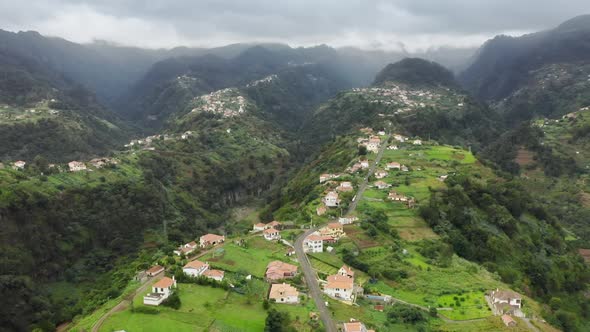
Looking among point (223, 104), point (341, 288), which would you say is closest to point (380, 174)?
point (341, 288)

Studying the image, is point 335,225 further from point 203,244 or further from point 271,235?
point 203,244

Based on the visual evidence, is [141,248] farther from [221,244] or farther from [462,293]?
[462,293]

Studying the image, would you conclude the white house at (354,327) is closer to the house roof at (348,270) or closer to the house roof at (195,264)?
the house roof at (348,270)

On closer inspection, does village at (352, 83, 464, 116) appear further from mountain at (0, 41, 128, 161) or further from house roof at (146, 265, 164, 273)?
house roof at (146, 265, 164, 273)

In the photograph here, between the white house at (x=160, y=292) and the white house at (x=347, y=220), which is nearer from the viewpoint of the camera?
the white house at (x=160, y=292)

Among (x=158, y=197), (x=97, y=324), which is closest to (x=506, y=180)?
(x=158, y=197)

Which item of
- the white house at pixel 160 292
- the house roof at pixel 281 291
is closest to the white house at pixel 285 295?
the house roof at pixel 281 291

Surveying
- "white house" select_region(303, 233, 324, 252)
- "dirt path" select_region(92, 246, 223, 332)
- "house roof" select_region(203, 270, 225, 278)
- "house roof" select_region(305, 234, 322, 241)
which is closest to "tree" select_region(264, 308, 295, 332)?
"house roof" select_region(203, 270, 225, 278)
